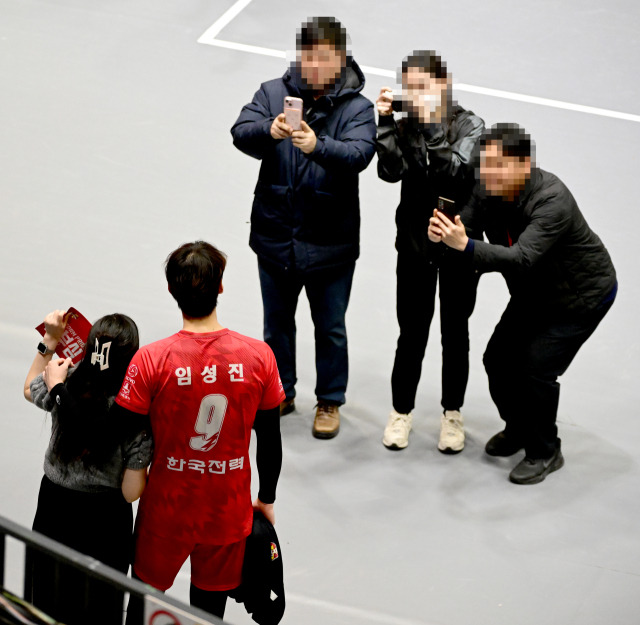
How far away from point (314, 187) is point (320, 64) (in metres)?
0.56

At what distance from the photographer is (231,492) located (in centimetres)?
321

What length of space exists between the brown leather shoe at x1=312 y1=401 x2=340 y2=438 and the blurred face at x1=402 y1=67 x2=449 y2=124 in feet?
5.02

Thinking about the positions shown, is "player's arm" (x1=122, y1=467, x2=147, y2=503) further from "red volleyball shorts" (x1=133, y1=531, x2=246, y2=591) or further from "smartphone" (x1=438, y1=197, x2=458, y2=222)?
"smartphone" (x1=438, y1=197, x2=458, y2=222)

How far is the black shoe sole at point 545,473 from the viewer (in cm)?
481

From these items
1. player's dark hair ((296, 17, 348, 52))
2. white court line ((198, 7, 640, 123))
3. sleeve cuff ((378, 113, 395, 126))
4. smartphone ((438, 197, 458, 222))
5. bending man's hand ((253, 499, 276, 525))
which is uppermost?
player's dark hair ((296, 17, 348, 52))

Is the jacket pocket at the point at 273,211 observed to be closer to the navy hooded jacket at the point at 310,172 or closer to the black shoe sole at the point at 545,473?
the navy hooded jacket at the point at 310,172

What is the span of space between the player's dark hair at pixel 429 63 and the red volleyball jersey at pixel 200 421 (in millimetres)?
1829

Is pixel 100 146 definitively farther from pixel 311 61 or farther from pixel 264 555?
pixel 264 555

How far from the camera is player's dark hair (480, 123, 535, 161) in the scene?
413cm

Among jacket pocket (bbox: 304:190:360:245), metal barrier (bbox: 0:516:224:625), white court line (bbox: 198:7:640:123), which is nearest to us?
metal barrier (bbox: 0:516:224:625)

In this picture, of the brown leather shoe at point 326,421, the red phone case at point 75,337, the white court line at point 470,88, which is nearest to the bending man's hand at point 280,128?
the brown leather shoe at point 326,421

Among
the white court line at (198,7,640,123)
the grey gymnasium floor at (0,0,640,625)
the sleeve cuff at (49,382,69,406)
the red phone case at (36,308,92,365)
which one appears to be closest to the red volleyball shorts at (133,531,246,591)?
the sleeve cuff at (49,382,69,406)

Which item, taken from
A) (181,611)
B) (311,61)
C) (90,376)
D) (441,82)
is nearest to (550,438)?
(441,82)

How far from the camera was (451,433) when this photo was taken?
16.5ft
